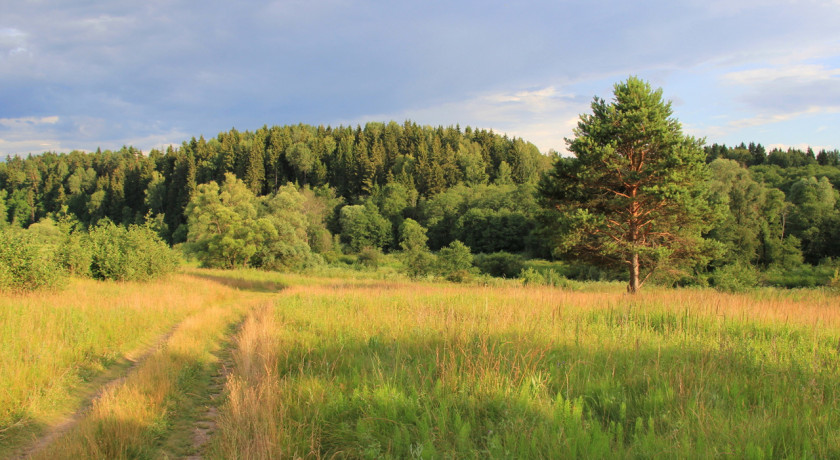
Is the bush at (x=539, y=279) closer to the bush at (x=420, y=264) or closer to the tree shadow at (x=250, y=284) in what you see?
the bush at (x=420, y=264)

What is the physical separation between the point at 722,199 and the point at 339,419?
2149 centimetres

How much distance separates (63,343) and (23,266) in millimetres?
6309

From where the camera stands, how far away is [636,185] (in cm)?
1838

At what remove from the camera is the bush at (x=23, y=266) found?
1072 cm

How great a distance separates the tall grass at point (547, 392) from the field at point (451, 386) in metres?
0.02

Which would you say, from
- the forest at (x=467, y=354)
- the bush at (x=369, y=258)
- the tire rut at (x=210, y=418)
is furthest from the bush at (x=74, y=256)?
the bush at (x=369, y=258)

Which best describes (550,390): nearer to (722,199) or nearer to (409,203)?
(722,199)

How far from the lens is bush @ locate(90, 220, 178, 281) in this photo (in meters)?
17.0

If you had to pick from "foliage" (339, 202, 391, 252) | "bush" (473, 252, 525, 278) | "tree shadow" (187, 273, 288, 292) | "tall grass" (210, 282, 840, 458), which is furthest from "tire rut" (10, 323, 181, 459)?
"foliage" (339, 202, 391, 252)

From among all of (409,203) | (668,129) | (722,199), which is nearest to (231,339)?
(668,129)

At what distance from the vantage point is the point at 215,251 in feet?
125

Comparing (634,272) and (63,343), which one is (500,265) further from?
(63,343)

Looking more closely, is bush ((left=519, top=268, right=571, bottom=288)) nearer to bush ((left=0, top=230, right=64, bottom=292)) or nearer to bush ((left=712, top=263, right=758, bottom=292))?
bush ((left=712, top=263, right=758, bottom=292))

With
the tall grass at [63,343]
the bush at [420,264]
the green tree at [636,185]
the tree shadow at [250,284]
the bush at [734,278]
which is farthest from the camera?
the bush at [420,264]
